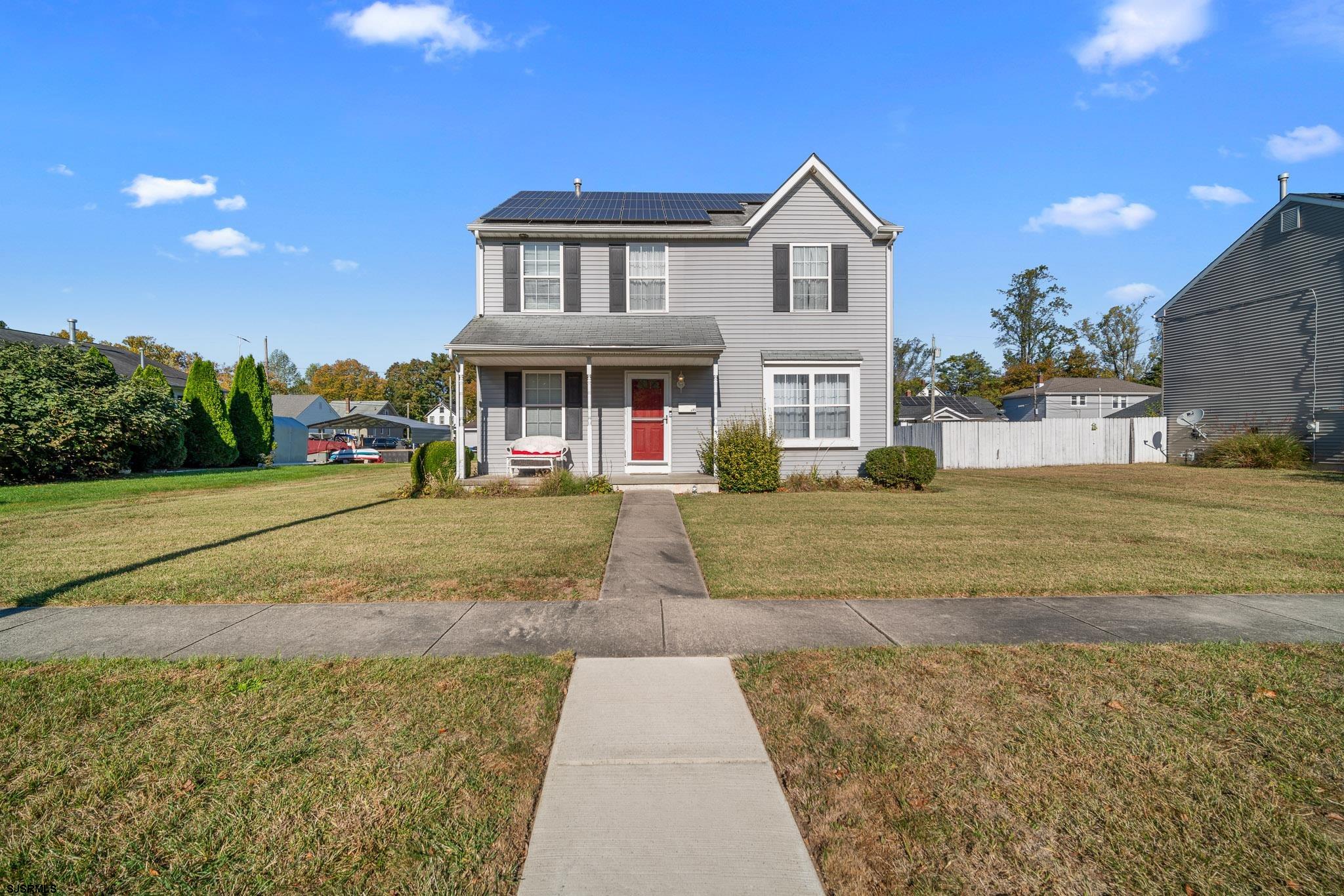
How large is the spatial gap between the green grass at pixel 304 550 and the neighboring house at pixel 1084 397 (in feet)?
143

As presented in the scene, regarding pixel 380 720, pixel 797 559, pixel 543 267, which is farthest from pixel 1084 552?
pixel 543 267

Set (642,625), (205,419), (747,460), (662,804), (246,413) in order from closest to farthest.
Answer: (662,804) < (642,625) < (747,460) < (205,419) < (246,413)

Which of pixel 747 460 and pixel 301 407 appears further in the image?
pixel 301 407

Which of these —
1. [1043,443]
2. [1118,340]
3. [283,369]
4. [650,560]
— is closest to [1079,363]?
[1118,340]

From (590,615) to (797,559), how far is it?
9.06ft

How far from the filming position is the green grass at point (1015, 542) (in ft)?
19.2

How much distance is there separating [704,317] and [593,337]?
297 centimetres

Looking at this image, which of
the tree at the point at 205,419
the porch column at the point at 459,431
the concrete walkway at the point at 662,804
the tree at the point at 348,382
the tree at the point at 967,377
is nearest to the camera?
the concrete walkway at the point at 662,804

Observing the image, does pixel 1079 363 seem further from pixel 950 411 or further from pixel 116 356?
pixel 116 356

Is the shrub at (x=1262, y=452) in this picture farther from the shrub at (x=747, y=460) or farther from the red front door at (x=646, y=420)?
the red front door at (x=646, y=420)

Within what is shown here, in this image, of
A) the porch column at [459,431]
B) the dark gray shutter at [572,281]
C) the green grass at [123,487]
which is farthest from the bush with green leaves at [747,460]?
the green grass at [123,487]

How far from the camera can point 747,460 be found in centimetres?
1355

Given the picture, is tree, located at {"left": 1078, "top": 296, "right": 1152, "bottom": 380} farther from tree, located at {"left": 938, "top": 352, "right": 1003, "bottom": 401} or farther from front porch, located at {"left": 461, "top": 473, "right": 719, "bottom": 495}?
front porch, located at {"left": 461, "top": 473, "right": 719, "bottom": 495}

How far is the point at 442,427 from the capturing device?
207 feet
